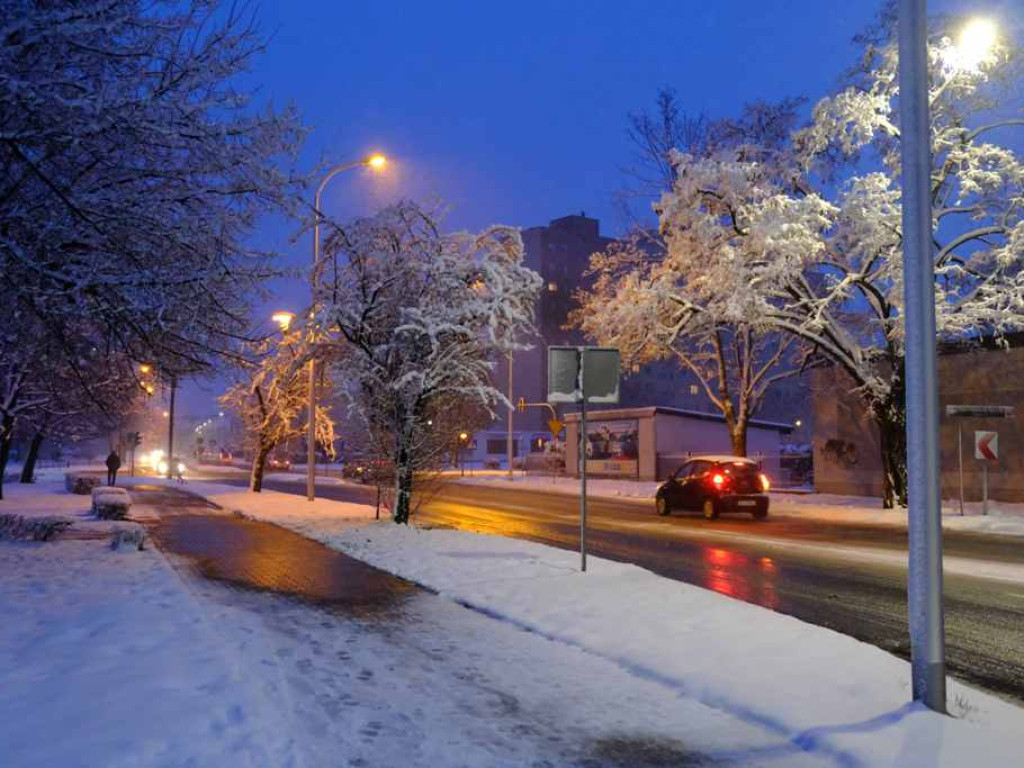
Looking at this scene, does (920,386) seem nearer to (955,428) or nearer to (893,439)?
(893,439)

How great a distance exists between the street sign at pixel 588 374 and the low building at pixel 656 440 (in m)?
34.9

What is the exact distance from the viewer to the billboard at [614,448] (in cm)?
4791

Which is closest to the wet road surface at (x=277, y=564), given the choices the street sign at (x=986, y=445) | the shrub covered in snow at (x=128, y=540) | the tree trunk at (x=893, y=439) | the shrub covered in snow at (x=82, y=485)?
the shrub covered in snow at (x=128, y=540)

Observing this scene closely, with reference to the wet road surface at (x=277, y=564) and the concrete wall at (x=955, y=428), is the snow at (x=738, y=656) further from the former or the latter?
the concrete wall at (x=955, y=428)

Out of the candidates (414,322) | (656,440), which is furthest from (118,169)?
(656,440)

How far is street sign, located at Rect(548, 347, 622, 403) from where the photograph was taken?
11.4 m

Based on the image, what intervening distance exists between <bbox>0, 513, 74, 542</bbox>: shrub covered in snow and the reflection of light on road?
11190 mm

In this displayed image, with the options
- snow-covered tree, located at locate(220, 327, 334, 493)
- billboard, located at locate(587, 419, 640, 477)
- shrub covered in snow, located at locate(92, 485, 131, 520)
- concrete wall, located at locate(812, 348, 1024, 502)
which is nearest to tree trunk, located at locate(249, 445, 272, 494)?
snow-covered tree, located at locate(220, 327, 334, 493)

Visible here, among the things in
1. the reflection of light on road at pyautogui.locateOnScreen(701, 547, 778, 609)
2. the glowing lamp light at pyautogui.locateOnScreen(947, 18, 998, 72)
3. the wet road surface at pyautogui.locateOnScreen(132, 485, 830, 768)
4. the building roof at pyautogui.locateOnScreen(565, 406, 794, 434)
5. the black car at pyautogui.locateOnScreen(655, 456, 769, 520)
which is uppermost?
the glowing lamp light at pyautogui.locateOnScreen(947, 18, 998, 72)

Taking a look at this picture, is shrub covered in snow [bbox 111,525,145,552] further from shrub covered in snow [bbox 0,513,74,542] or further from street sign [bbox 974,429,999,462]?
street sign [bbox 974,429,999,462]

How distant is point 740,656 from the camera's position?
7.21 m

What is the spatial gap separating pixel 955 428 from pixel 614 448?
78.3 ft

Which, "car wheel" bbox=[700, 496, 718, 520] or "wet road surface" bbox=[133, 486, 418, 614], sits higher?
"car wheel" bbox=[700, 496, 718, 520]

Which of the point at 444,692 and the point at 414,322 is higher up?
the point at 414,322
